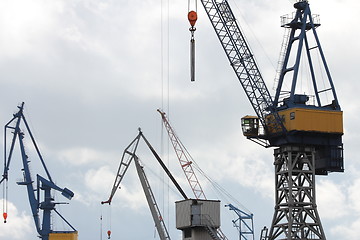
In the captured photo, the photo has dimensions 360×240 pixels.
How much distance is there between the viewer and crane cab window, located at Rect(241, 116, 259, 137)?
523ft

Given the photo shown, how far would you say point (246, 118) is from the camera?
160 metres

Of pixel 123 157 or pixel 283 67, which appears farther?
pixel 123 157

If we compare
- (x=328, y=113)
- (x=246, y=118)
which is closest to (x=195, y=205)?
(x=246, y=118)

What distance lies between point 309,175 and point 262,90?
15.8 m

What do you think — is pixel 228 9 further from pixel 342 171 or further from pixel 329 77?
pixel 342 171

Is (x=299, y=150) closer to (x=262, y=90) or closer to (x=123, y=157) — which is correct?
(x=262, y=90)

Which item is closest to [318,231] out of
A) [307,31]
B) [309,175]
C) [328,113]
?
[309,175]

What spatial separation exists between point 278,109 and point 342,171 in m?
14.5

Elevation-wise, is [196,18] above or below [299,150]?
above

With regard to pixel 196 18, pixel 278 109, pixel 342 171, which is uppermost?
pixel 196 18

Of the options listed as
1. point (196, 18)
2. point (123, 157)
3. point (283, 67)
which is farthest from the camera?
point (123, 157)

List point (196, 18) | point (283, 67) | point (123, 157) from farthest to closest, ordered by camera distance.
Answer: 1. point (123, 157)
2. point (283, 67)
3. point (196, 18)

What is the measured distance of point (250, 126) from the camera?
159 m

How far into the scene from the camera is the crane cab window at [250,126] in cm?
15938
